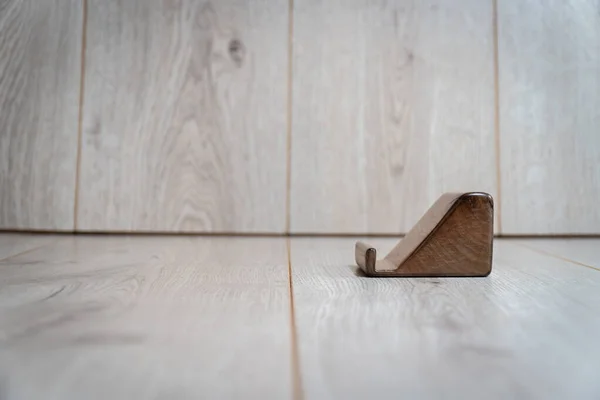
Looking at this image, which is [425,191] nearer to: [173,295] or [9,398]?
[173,295]

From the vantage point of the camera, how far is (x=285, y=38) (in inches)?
61.3

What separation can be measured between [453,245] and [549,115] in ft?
3.46

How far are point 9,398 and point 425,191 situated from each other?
1390mm

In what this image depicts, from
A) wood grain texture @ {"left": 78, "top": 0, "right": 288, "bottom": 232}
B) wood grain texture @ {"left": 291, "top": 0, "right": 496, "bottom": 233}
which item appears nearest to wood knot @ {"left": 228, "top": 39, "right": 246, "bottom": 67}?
wood grain texture @ {"left": 78, "top": 0, "right": 288, "bottom": 232}

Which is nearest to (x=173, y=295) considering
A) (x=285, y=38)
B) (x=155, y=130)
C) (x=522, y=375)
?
(x=522, y=375)

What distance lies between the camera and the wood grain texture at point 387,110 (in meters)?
1.55

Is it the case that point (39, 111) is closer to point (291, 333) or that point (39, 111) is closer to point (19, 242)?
point (19, 242)

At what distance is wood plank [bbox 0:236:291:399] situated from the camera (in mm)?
329

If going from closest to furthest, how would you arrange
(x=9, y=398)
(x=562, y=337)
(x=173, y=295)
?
(x=9, y=398), (x=562, y=337), (x=173, y=295)

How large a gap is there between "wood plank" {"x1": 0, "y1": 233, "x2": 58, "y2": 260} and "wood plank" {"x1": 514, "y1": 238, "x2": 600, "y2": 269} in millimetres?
1152

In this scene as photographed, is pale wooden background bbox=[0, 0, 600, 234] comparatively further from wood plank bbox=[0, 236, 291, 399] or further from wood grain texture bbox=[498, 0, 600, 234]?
wood plank bbox=[0, 236, 291, 399]

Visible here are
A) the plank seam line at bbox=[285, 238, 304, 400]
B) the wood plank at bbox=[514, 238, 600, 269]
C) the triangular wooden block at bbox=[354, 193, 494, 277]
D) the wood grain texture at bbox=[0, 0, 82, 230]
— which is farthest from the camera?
the wood grain texture at bbox=[0, 0, 82, 230]

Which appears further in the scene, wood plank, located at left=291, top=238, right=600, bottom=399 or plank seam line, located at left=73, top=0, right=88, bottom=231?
plank seam line, located at left=73, top=0, right=88, bottom=231

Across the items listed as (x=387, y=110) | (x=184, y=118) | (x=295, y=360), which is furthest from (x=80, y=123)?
(x=295, y=360)
